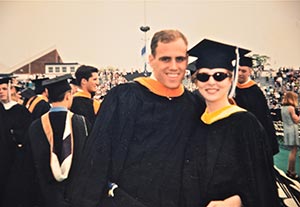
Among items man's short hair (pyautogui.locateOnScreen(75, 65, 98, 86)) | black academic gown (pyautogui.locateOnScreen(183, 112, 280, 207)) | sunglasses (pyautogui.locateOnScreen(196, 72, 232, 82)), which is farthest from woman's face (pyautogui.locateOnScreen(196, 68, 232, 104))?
man's short hair (pyautogui.locateOnScreen(75, 65, 98, 86))

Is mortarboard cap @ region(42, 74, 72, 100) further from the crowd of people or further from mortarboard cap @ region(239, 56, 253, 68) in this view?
mortarboard cap @ region(239, 56, 253, 68)

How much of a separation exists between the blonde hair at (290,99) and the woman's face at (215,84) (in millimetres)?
1156

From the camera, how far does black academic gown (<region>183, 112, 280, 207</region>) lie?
1.61 metres

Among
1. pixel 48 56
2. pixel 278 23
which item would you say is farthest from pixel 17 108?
pixel 278 23

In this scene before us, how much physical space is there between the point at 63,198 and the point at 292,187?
2042 millimetres

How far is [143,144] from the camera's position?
1.87m

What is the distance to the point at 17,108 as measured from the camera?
3045mm

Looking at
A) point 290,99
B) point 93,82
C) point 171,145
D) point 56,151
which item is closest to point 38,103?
point 93,82

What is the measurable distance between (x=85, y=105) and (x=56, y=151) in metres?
0.73

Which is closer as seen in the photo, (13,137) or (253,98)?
(253,98)

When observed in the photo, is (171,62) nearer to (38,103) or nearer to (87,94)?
(87,94)

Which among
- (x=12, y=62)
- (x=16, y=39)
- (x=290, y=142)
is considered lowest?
(x=290, y=142)

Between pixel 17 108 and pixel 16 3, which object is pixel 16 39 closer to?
pixel 16 3

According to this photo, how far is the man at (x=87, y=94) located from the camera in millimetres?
2854
